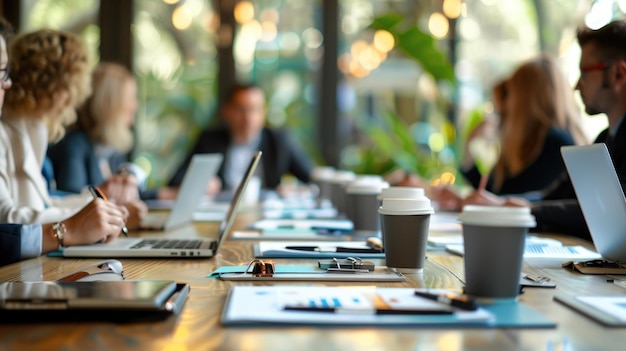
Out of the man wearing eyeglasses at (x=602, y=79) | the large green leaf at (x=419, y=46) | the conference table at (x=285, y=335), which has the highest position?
the large green leaf at (x=419, y=46)

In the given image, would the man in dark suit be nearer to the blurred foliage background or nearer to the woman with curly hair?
the blurred foliage background

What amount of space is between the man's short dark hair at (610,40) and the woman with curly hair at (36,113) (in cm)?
153

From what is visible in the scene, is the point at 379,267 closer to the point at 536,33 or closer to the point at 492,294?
the point at 492,294

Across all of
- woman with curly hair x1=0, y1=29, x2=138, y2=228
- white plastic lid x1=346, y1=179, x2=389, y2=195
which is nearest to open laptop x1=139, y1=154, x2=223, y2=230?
woman with curly hair x1=0, y1=29, x2=138, y2=228

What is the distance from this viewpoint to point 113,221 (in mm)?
1915

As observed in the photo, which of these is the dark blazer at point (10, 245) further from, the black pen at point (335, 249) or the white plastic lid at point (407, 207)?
the white plastic lid at point (407, 207)

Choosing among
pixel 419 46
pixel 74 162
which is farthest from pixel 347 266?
pixel 419 46

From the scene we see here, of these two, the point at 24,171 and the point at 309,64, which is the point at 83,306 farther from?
the point at 309,64

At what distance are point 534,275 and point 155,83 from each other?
4.97m

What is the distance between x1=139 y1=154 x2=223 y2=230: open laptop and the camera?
2543 mm

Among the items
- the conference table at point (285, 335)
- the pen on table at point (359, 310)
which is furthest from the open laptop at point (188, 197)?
the pen on table at point (359, 310)

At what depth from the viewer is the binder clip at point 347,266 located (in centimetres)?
144

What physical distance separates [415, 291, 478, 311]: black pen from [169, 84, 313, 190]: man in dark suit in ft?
13.8

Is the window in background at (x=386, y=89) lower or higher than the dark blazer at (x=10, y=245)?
higher
